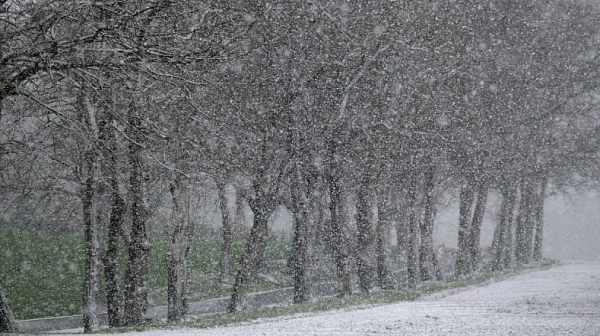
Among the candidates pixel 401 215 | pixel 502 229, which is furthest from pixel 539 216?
pixel 401 215

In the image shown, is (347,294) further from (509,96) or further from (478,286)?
(509,96)

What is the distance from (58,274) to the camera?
23.5 meters

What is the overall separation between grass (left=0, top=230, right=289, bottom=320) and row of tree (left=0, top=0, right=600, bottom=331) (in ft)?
4.88

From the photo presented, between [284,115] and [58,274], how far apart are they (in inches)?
436

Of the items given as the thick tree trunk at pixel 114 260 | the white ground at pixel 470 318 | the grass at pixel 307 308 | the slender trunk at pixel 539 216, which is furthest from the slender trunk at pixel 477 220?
the thick tree trunk at pixel 114 260

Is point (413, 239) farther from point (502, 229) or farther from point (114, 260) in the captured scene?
point (114, 260)

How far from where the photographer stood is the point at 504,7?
25781 mm

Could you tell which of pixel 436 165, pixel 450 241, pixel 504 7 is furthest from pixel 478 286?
pixel 450 241

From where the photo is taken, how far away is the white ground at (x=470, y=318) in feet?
34.1

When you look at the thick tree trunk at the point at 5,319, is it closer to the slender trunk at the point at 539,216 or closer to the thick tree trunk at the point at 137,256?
the thick tree trunk at the point at 137,256

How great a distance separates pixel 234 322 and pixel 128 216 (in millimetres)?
8386

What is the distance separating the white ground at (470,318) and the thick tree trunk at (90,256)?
466 centimetres

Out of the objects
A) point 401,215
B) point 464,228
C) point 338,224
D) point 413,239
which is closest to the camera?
point 338,224

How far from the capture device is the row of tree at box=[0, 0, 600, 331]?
10562mm
